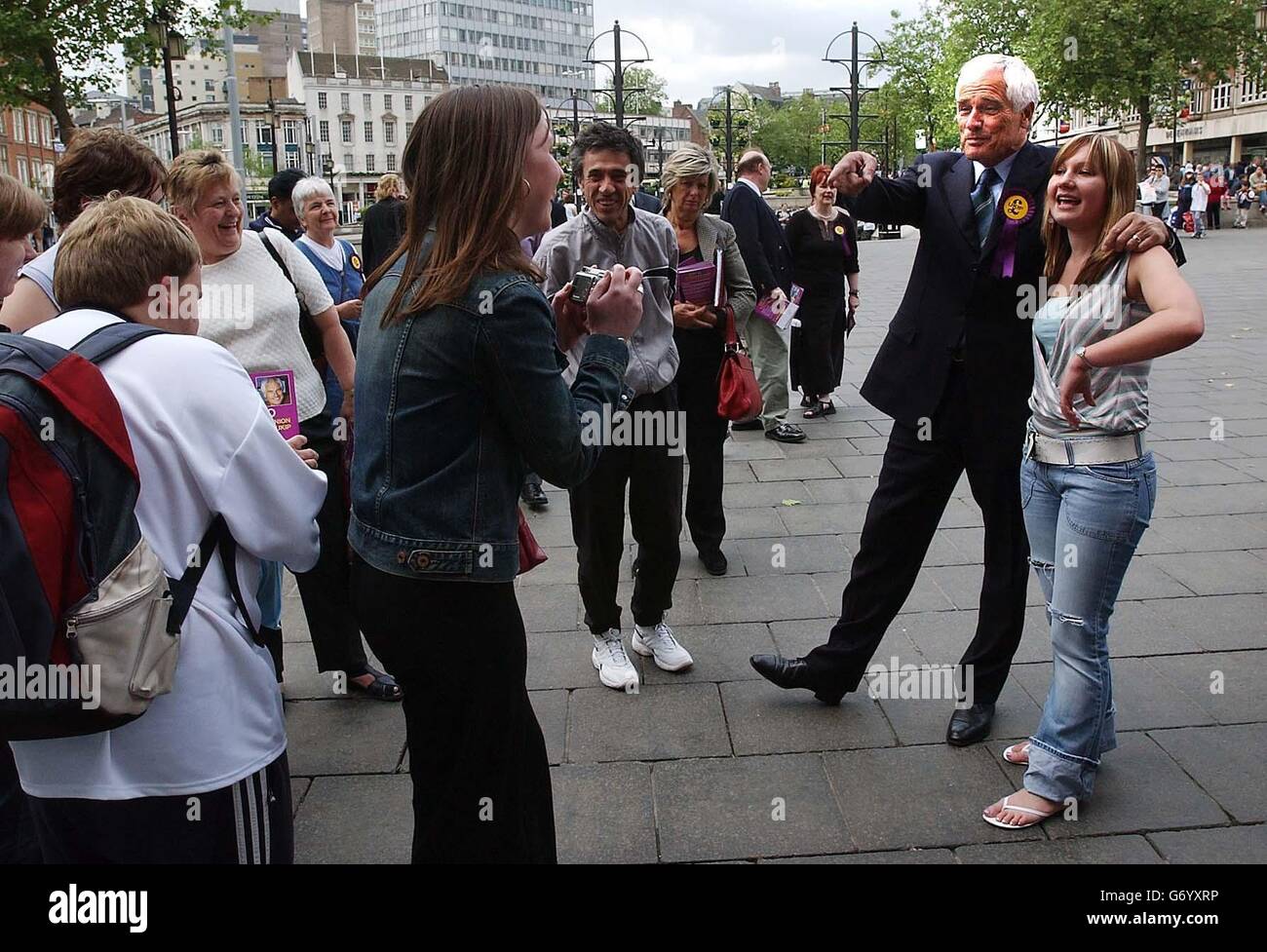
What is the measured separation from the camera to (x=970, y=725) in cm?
372

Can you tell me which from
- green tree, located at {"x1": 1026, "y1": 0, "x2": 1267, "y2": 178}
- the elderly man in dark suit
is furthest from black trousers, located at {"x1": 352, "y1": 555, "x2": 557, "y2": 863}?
green tree, located at {"x1": 1026, "y1": 0, "x2": 1267, "y2": 178}

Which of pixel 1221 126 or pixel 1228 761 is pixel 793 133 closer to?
pixel 1221 126

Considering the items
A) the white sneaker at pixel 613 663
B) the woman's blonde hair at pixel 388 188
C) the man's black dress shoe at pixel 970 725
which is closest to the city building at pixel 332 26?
the woman's blonde hair at pixel 388 188

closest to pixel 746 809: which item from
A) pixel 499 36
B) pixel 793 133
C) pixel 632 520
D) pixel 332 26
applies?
pixel 632 520

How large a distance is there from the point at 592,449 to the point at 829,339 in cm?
708

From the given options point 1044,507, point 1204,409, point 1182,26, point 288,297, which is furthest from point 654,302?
point 1182,26

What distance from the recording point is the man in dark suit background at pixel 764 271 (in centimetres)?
729

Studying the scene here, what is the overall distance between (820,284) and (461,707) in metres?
7.34

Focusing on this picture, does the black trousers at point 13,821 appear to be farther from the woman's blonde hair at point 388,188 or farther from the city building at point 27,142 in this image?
the city building at point 27,142

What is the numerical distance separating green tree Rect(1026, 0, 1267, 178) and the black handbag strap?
3819 cm

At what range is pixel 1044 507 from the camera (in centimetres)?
326

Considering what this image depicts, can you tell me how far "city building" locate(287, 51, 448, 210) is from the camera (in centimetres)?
11450

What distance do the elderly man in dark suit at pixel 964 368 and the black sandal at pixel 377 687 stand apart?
60.5 inches
